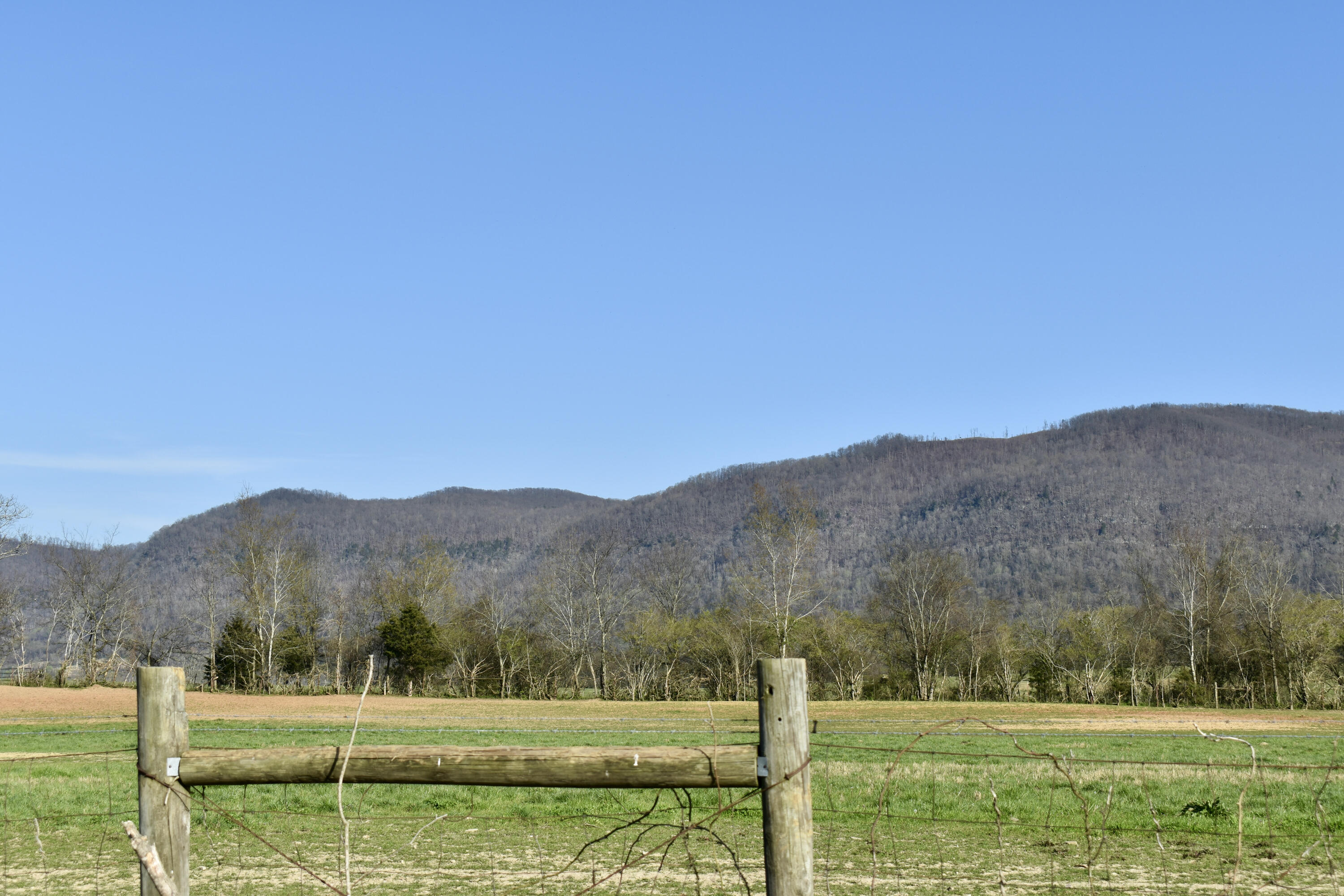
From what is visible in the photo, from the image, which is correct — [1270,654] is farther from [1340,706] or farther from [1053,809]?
[1053,809]

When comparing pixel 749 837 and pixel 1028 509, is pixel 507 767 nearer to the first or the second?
pixel 749 837

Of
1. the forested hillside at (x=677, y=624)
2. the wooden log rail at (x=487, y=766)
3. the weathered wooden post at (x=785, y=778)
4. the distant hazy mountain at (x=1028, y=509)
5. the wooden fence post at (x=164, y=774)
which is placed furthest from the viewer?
the distant hazy mountain at (x=1028, y=509)


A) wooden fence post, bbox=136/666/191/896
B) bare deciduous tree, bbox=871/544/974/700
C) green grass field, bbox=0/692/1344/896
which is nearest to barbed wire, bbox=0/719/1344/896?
green grass field, bbox=0/692/1344/896

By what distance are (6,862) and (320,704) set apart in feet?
141

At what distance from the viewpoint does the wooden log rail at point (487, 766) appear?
3734mm

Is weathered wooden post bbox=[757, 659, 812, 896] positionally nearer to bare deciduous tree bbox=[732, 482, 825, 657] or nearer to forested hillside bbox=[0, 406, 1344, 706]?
forested hillside bbox=[0, 406, 1344, 706]

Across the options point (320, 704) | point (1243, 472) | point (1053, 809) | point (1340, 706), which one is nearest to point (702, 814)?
point (1053, 809)

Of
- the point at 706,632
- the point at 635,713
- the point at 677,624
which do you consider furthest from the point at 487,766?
the point at 677,624

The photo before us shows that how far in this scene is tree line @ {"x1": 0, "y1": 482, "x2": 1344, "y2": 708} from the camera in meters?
55.3

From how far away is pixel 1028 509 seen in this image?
161m

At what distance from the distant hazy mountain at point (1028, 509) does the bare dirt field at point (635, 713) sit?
74.0 metres

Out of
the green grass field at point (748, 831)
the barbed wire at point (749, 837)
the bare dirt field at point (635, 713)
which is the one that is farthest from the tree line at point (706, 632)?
the barbed wire at point (749, 837)

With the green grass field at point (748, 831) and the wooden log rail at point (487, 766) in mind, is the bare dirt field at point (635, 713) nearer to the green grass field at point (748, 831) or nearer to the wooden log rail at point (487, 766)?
the green grass field at point (748, 831)

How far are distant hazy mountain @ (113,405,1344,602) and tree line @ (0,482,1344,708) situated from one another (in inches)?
2154
